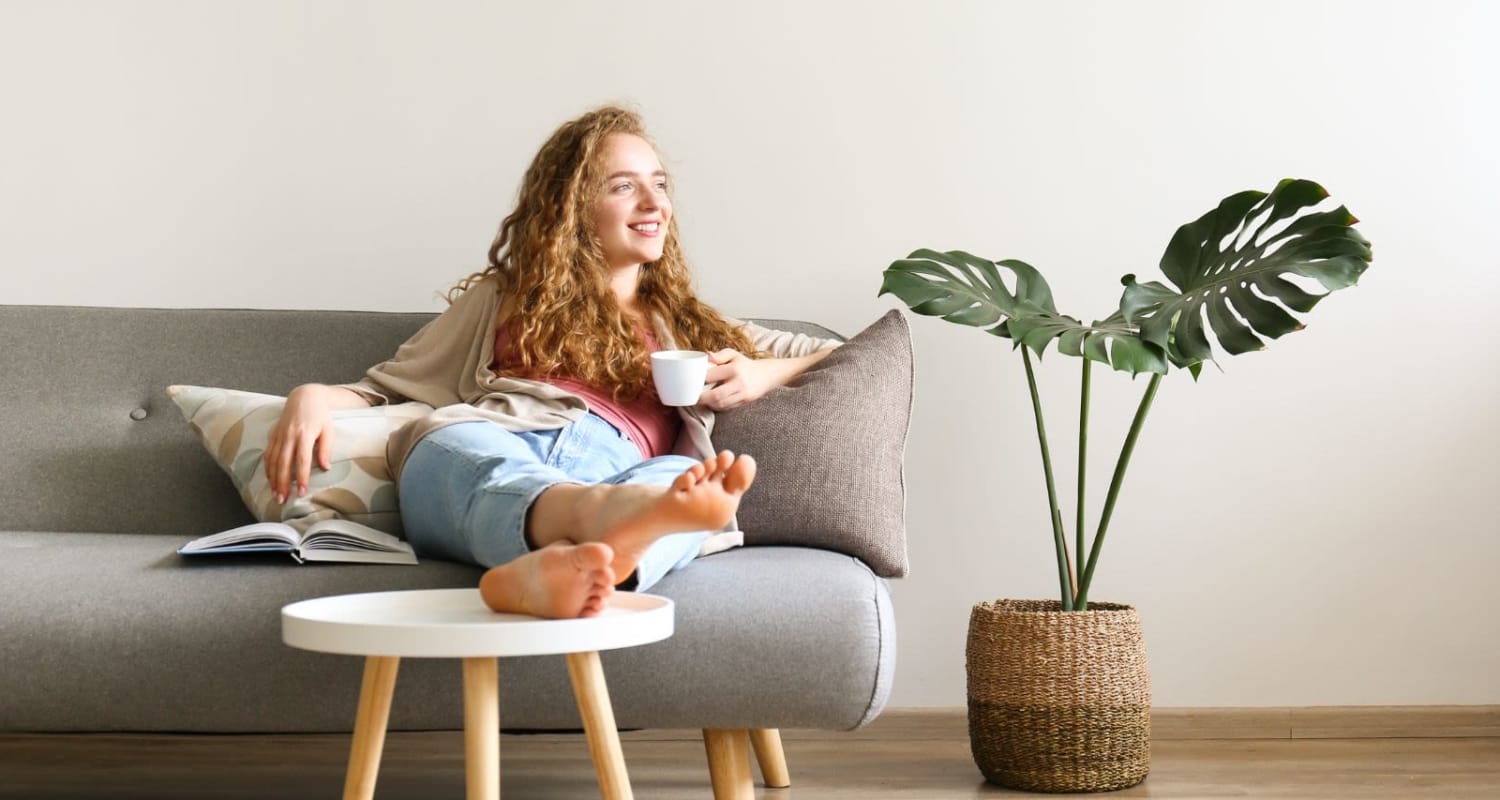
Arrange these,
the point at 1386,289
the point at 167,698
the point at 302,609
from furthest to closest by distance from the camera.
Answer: the point at 1386,289 < the point at 167,698 < the point at 302,609

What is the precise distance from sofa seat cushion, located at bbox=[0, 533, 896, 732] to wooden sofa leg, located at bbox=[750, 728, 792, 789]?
46 centimetres

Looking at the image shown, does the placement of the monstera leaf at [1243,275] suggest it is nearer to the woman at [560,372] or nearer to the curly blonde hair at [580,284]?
the woman at [560,372]

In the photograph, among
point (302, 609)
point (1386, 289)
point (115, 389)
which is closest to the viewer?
point (302, 609)

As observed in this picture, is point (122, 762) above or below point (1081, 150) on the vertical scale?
below

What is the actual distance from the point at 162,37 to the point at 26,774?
1310 millimetres

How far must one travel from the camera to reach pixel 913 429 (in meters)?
2.51

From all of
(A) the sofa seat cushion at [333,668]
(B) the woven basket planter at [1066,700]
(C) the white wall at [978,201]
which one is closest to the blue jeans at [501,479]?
(A) the sofa seat cushion at [333,668]

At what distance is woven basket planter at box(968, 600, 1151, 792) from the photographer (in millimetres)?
2039

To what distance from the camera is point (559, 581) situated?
1.28 meters

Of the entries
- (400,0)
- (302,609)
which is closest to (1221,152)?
(400,0)

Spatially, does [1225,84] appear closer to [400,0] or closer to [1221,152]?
[1221,152]

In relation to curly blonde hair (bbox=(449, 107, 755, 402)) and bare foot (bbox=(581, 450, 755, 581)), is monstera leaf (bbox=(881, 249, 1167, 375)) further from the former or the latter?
bare foot (bbox=(581, 450, 755, 581))

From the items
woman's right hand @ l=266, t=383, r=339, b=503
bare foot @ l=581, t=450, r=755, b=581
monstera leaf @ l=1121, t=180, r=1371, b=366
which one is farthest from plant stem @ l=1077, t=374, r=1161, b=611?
woman's right hand @ l=266, t=383, r=339, b=503

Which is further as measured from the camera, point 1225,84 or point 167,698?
point 1225,84
